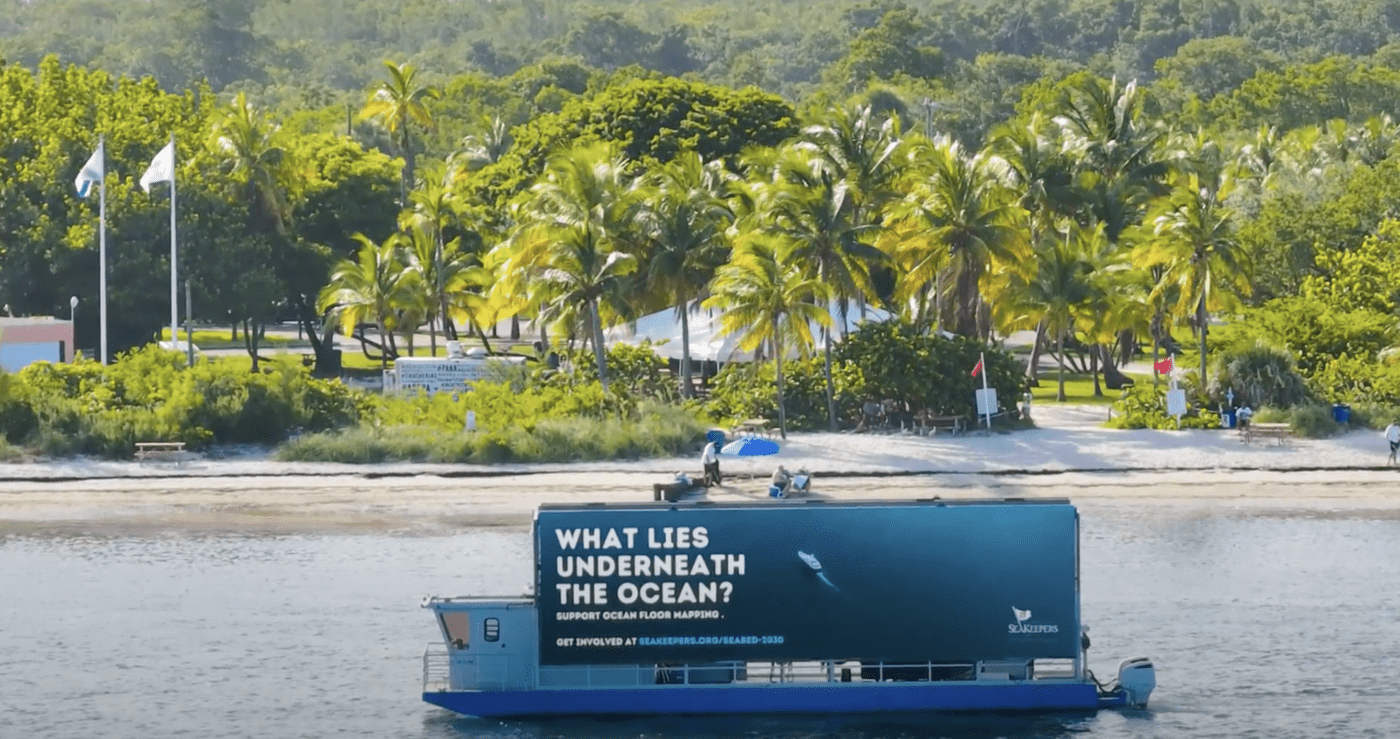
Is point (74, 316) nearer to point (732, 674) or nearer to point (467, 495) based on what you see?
point (467, 495)

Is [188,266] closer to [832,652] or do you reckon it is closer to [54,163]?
[54,163]

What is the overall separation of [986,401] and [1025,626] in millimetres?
28363

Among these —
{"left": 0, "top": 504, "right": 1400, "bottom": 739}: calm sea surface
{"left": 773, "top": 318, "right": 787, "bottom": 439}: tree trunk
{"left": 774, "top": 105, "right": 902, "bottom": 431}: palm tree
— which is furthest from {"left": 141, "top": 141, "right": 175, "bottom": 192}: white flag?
{"left": 773, "top": 318, "right": 787, "bottom": 439}: tree trunk

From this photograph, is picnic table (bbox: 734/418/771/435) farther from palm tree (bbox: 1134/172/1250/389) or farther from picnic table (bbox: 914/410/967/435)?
palm tree (bbox: 1134/172/1250/389)

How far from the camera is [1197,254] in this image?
204 ft

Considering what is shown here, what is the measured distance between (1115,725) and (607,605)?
26.5 ft

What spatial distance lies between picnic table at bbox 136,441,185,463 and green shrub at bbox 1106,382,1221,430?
87.6ft

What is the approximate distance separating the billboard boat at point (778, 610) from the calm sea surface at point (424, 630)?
1.97 feet

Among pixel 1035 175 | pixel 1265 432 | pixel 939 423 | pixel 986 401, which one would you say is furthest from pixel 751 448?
pixel 1035 175

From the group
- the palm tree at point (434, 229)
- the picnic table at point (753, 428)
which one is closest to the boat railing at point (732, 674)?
the picnic table at point (753, 428)

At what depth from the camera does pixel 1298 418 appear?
58438 mm

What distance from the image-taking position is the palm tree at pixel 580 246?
6231 cm

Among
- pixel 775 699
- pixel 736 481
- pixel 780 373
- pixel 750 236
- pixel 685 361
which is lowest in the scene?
pixel 775 699

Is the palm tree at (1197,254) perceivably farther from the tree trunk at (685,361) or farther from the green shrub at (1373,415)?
the tree trunk at (685,361)
